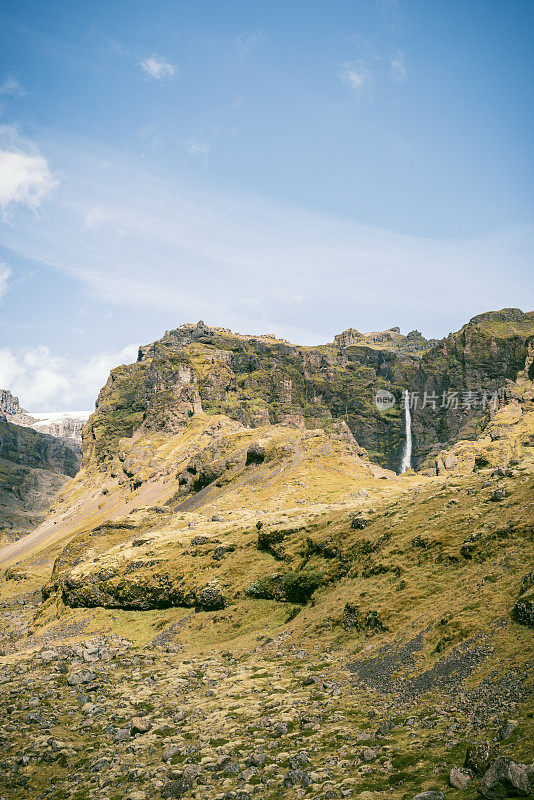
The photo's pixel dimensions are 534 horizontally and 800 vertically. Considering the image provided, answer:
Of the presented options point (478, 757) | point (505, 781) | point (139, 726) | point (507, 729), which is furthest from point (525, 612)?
point (139, 726)

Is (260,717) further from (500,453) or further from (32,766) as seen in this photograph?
(500,453)

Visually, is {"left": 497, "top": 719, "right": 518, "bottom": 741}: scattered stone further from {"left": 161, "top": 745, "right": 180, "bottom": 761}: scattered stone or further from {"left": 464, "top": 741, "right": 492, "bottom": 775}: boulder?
{"left": 161, "top": 745, "right": 180, "bottom": 761}: scattered stone

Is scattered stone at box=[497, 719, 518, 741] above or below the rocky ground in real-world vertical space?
above

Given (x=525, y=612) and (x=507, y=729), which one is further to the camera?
(x=525, y=612)

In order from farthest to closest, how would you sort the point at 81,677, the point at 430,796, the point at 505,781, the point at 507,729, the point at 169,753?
the point at 81,677 → the point at 169,753 → the point at 507,729 → the point at 430,796 → the point at 505,781

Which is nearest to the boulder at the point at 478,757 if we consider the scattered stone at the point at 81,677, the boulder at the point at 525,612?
the boulder at the point at 525,612

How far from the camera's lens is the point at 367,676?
26.0 m

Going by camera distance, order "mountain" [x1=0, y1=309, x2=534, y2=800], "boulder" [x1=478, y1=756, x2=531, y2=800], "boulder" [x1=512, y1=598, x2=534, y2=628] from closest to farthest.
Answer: "boulder" [x1=478, y1=756, x2=531, y2=800]
"mountain" [x1=0, y1=309, x2=534, y2=800]
"boulder" [x1=512, y1=598, x2=534, y2=628]

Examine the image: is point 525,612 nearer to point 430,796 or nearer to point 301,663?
point 430,796

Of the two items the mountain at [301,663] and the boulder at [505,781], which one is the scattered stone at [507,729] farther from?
the boulder at [505,781]

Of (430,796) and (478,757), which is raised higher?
(478,757)

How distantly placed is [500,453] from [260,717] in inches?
5643

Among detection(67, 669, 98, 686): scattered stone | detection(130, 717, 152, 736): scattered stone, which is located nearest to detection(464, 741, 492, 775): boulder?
detection(130, 717, 152, 736): scattered stone

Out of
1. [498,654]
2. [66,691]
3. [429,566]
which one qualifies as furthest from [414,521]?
[66,691]
